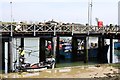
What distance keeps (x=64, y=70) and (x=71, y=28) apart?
541 inches

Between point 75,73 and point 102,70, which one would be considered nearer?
point 75,73

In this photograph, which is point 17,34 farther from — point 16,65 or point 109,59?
point 109,59

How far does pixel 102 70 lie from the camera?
29.8m

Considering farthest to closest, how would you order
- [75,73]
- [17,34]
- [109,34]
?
[109,34] → [17,34] → [75,73]

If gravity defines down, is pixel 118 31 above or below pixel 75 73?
above

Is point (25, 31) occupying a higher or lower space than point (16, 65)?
higher

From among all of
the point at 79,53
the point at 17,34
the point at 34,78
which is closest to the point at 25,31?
the point at 17,34

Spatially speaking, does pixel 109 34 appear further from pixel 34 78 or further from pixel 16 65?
pixel 34 78

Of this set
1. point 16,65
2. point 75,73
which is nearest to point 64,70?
point 75,73

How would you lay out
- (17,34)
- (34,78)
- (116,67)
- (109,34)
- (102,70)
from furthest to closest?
(109,34) → (17,34) → (116,67) → (102,70) → (34,78)

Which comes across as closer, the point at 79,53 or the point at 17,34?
the point at 17,34

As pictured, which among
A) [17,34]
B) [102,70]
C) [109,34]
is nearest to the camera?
[102,70]

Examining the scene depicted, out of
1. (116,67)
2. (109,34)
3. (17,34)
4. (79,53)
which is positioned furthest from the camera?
(79,53)

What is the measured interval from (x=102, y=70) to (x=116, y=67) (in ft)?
8.74
